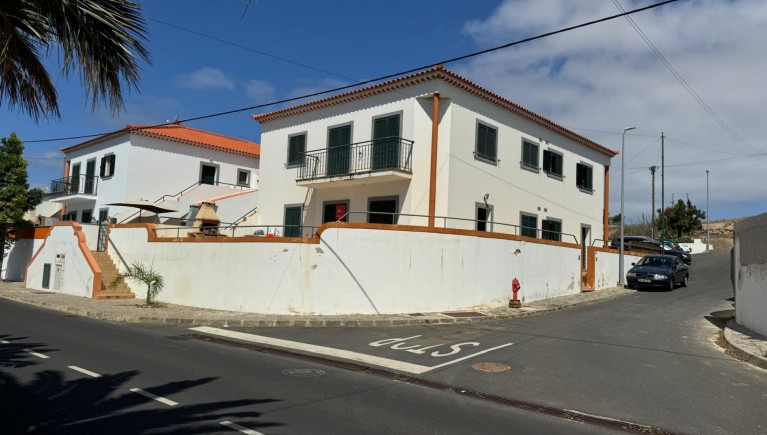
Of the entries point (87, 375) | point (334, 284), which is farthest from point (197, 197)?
point (87, 375)

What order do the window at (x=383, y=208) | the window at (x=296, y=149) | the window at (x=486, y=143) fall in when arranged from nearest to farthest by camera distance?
the window at (x=383, y=208), the window at (x=486, y=143), the window at (x=296, y=149)

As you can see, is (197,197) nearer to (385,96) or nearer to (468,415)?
(385,96)

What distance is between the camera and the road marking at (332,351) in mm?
8633

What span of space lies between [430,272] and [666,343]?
251 inches

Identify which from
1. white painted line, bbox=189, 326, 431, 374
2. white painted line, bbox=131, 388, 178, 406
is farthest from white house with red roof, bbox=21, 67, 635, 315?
white painted line, bbox=131, 388, 178, 406

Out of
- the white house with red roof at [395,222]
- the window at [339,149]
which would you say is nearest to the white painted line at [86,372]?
the white house with red roof at [395,222]

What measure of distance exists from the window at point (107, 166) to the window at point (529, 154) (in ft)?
72.4

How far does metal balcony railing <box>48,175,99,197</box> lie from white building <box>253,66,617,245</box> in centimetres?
1330

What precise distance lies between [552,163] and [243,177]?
19.0 metres

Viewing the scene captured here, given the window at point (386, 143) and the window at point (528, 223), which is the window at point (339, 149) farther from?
the window at point (528, 223)

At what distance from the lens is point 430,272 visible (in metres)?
15.2

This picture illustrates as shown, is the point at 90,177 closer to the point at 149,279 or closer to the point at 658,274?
the point at 149,279

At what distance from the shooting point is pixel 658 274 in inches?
871

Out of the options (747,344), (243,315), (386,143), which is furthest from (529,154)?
(243,315)
